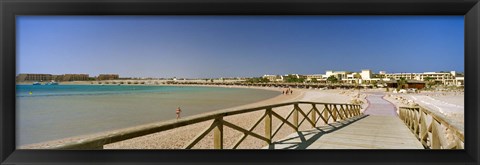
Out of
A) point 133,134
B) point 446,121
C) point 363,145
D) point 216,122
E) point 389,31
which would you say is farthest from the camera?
point 389,31

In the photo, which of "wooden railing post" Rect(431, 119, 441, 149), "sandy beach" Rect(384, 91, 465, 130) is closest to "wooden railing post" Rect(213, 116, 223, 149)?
"sandy beach" Rect(384, 91, 465, 130)

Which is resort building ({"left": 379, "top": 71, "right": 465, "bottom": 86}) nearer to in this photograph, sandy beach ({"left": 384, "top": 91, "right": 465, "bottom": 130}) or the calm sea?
sandy beach ({"left": 384, "top": 91, "right": 465, "bottom": 130})

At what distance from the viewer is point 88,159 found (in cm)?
140

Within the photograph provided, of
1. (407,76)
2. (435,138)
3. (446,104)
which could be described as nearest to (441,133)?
(435,138)

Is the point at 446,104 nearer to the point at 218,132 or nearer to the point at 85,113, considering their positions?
the point at 218,132
